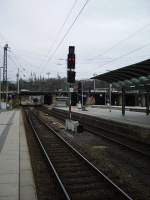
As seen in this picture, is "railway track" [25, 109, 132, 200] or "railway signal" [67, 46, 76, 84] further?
"railway signal" [67, 46, 76, 84]

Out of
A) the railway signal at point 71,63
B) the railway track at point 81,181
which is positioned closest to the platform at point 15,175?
the railway track at point 81,181

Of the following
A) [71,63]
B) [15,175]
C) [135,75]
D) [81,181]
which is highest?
[71,63]

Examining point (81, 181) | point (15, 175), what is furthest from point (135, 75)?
point (15, 175)

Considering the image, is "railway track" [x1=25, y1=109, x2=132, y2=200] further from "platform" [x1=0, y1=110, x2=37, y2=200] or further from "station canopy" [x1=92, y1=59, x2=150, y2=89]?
"station canopy" [x1=92, y1=59, x2=150, y2=89]

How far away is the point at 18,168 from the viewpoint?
406 inches

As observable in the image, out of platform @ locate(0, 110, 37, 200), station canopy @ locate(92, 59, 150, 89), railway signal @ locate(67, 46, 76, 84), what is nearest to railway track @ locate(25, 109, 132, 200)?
platform @ locate(0, 110, 37, 200)

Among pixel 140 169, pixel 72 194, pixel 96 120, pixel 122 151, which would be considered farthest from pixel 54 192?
pixel 96 120

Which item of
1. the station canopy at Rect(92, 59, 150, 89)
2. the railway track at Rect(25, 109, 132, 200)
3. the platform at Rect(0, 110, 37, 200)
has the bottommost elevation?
the railway track at Rect(25, 109, 132, 200)

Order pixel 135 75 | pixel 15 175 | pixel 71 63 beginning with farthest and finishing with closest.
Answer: pixel 135 75
pixel 71 63
pixel 15 175

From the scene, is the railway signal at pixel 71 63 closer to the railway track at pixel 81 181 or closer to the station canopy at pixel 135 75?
the station canopy at pixel 135 75

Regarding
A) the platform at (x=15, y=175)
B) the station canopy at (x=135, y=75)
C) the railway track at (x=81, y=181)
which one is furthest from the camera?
the station canopy at (x=135, y=75)

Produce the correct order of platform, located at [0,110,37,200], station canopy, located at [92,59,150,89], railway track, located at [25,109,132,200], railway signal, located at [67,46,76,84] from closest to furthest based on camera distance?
platform, located at [0,110,37,200]
railway track, located at [25,109,132,200]
station canopy, located at [92,59,150,89]
railway signal, located at [67,46,76,84]

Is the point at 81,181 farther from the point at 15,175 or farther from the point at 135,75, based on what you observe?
→ the point at 135,75

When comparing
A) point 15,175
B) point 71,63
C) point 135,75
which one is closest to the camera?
point 15,175
